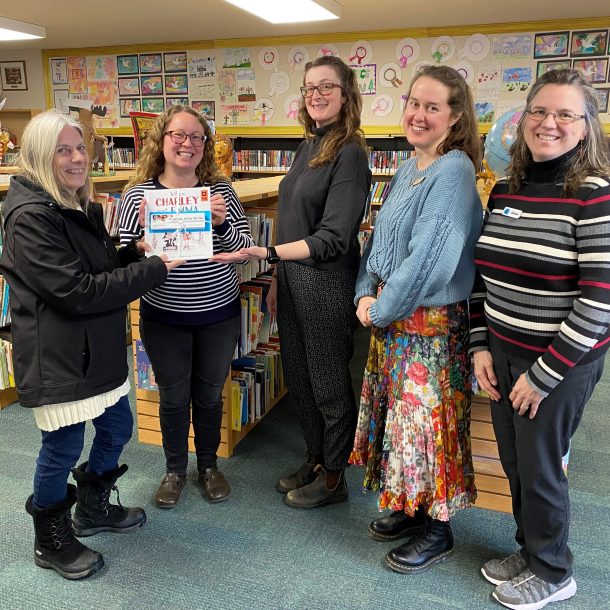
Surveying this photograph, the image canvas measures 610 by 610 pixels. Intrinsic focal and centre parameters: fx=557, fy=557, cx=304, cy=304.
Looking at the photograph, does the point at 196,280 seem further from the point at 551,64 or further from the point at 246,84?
the point at 246,84

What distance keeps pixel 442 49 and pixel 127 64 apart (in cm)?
398

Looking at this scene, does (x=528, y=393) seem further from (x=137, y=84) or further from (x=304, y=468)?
(x=137, y=84)

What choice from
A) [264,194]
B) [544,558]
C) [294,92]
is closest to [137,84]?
[294,92]

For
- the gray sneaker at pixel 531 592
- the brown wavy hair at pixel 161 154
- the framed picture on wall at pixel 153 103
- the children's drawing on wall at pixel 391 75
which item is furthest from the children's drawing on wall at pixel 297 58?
the gray sneaker at pixel 531 592

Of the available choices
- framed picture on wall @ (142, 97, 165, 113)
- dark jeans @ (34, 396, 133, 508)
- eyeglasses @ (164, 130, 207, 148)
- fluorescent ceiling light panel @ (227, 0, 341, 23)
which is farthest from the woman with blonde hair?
framed picture on wall @ (142, 97, 165, 113)

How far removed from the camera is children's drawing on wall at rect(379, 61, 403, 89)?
19.9ft

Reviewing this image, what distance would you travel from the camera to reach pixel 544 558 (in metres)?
1.71

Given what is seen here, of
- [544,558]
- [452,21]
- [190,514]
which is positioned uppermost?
[452,21]

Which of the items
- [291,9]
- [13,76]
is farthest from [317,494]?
[13,76]

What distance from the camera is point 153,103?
7.18 metres

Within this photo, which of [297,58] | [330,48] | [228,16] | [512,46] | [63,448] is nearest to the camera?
[63,448]

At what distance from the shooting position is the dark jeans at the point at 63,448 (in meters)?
1.76

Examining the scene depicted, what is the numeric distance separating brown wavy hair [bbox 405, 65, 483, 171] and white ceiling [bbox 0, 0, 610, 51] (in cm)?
364

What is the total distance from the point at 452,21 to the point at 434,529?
17.0 feet
